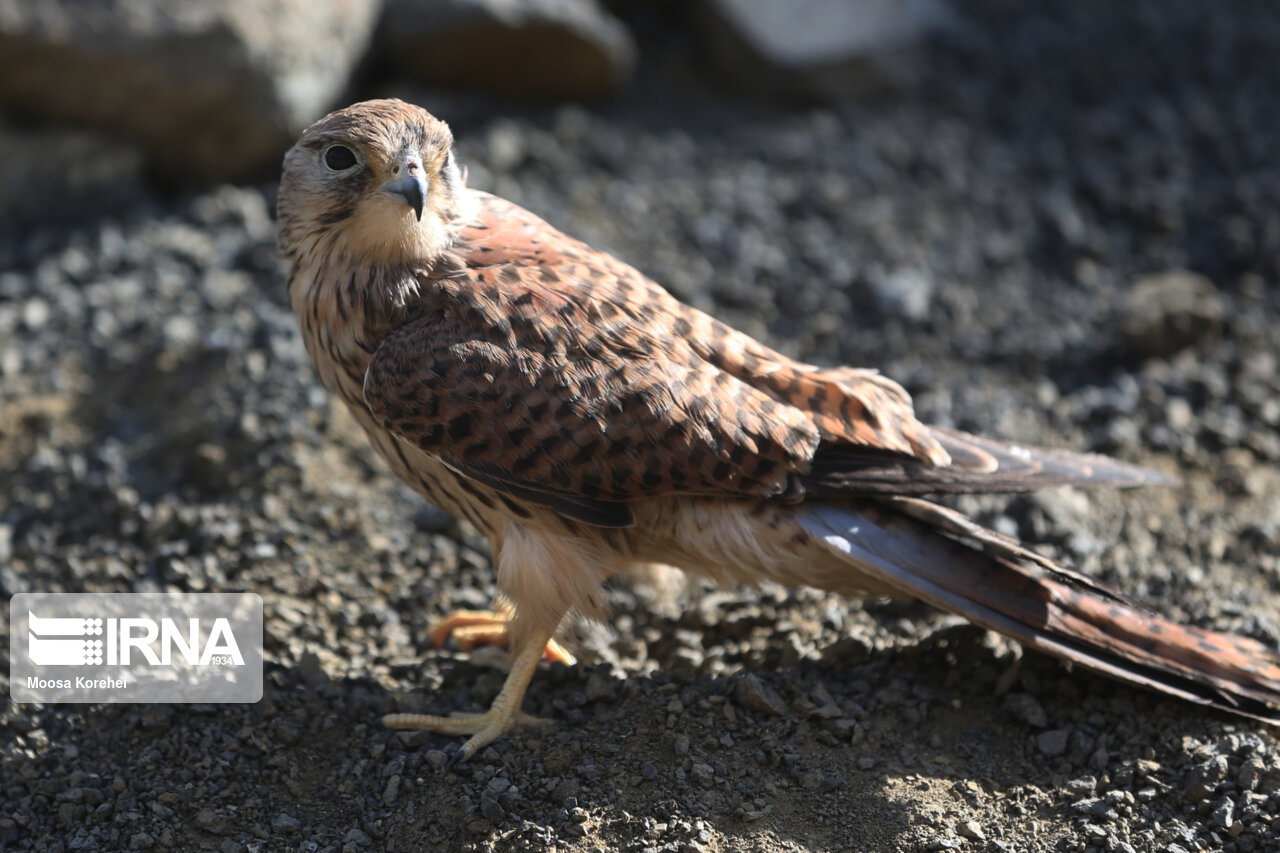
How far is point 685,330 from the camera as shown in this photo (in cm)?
374

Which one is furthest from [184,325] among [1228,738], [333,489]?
[1228,738]

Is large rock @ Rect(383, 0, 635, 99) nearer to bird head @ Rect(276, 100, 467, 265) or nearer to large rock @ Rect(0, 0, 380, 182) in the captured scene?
large rock @ Rect(0, 0, 380, 182)

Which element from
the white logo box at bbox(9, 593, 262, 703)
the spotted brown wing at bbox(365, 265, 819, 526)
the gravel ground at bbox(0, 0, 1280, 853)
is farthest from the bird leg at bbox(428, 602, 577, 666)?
the spotted brown wing at bbox(365, 265, 819, 526)

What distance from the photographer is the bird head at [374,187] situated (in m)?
3.50

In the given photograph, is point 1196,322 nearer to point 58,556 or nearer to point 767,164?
point 767,164

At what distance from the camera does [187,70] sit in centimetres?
614

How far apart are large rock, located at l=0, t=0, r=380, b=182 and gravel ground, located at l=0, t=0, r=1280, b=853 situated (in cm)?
34

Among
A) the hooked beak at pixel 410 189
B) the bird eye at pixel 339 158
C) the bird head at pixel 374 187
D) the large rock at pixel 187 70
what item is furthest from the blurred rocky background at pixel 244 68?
the hooked beak at pixel 410 189

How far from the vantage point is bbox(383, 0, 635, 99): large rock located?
21.9 feet

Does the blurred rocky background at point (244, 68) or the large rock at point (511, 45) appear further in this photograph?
the large rock at point (511, 45)

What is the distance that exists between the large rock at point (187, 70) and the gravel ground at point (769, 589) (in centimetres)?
34

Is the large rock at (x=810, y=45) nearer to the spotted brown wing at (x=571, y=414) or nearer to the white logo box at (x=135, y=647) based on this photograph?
the spotted brown wing at (x=571, y=414)

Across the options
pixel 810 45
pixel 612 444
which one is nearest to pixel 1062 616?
pixel 612 444

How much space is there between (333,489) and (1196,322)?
380 cm
